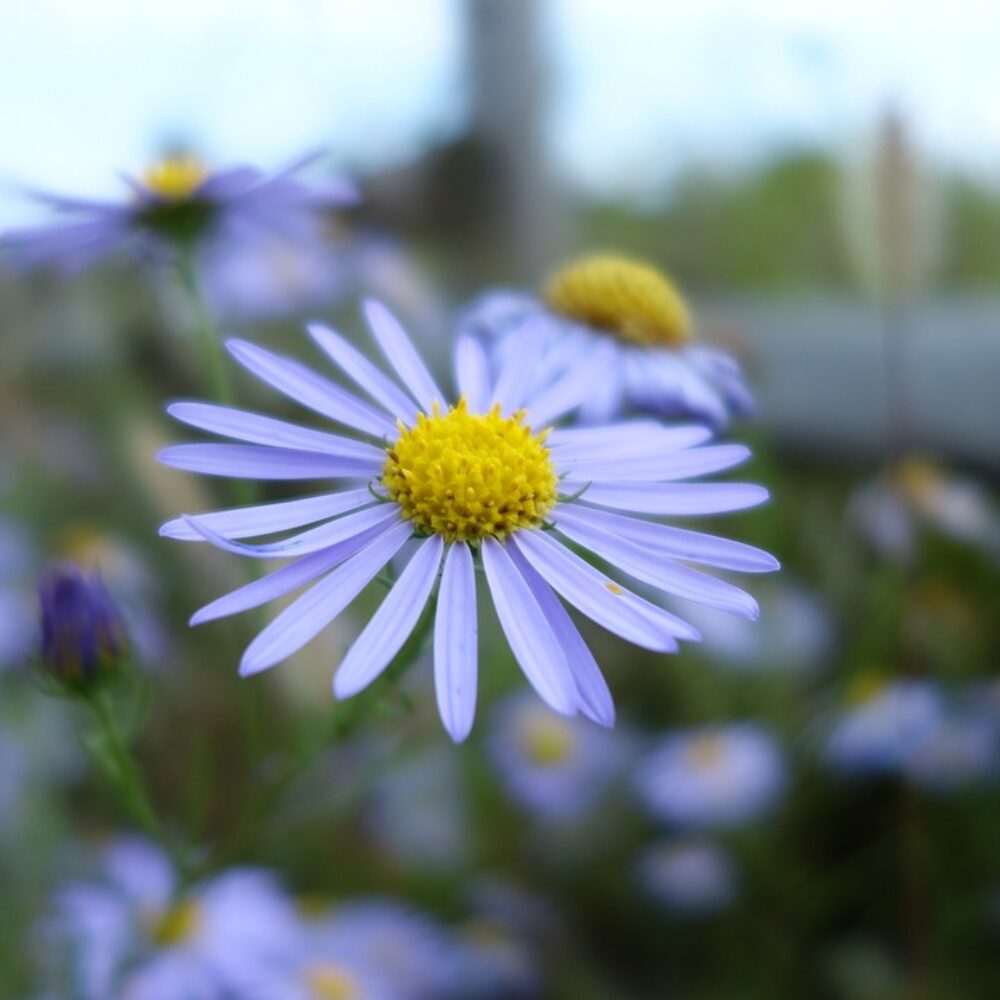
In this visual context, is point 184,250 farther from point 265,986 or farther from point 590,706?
point 265,986

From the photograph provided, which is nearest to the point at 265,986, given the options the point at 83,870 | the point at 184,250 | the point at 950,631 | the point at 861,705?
the point at 83,870

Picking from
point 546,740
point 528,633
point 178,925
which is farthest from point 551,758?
point 528,633

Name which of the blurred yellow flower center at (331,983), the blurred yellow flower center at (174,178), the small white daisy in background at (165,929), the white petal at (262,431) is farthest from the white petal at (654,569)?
the blurred yellow flower center at (331,983)

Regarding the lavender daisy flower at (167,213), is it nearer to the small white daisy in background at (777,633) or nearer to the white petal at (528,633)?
the white petal at (528,633)

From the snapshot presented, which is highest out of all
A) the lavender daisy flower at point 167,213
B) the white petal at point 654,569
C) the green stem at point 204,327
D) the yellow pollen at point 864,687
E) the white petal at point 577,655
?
the lavender daisy flower at point 167,213

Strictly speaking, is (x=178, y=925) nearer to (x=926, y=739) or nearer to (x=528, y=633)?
(x=528, y=633)
